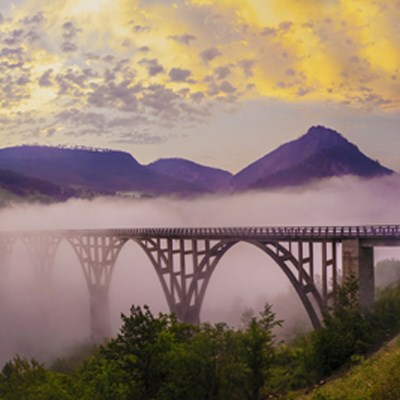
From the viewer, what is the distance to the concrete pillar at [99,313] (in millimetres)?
71625

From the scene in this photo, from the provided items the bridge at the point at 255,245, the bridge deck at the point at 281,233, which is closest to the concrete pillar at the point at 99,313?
the bridge at the point at 255,245

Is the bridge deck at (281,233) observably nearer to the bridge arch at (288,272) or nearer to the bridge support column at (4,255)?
the bridge arch at (288,272)

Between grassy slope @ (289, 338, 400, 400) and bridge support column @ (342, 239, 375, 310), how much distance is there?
5450 millimetres

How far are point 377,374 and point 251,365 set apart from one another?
783cm

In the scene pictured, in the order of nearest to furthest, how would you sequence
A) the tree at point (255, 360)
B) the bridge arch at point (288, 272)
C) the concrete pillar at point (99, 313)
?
the tree at point (255, 360) < the bridge arch at point (288, 272) < the concrete pillar at point (99, 313)

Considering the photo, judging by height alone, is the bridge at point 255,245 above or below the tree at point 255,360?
above

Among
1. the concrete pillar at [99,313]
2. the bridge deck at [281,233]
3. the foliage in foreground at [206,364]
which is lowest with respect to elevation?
the concrete pillar at [99,313]

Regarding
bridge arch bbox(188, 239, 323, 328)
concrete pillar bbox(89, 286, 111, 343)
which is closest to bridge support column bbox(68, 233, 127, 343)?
concrete pillar bbox(89, 286, 111, 343)

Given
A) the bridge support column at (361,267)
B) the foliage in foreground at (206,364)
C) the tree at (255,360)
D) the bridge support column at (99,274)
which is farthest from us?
the bridge support column at (99,274)

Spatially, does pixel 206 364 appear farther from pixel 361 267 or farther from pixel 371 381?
pixel 361 267

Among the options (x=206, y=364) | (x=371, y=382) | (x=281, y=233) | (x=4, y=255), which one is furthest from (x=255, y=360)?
(x=4, y=255)

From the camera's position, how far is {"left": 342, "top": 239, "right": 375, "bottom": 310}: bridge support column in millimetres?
34281

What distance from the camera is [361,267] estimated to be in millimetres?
34312

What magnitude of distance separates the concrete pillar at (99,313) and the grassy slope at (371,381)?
48449 millimetres
